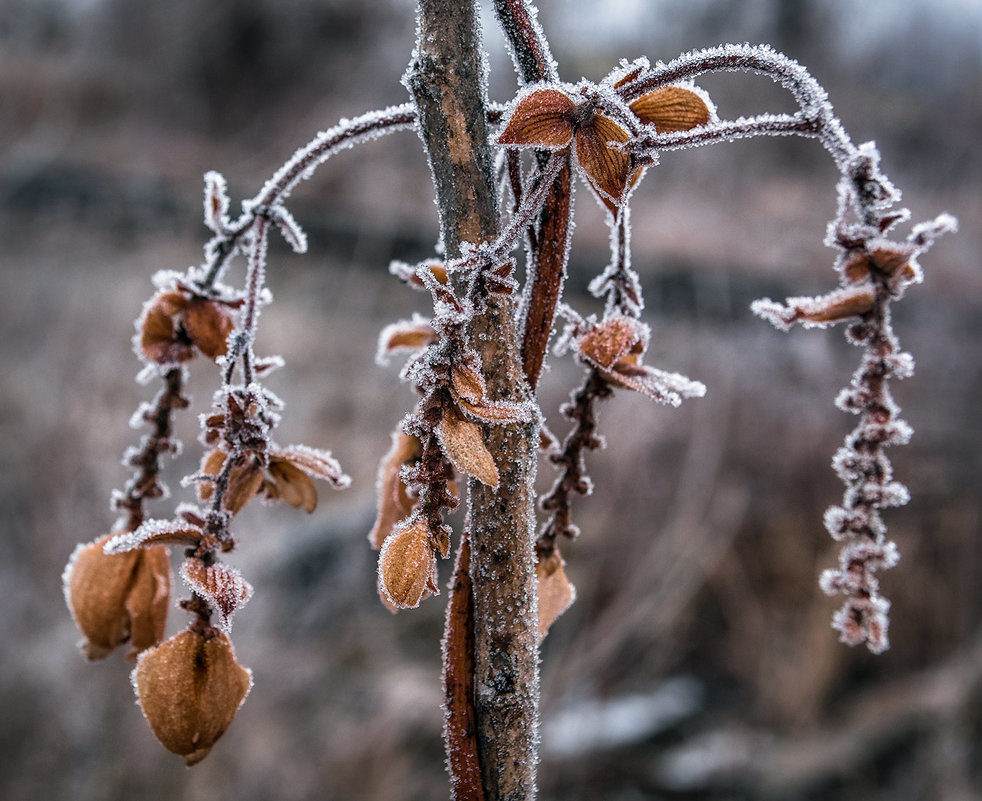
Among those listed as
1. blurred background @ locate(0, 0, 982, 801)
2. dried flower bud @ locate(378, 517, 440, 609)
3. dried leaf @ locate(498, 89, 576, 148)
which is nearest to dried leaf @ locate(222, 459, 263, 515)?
dried flower bud @ locate(378, 517, 440, 609)

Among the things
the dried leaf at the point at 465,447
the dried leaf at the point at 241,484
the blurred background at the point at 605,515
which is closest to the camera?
the dried leaf at the point at 465,447

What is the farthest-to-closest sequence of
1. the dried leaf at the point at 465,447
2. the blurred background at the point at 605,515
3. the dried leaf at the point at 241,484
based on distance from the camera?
the blurred background at the point at 605,515, the dried leaf at the point at 241,484, the dried leaf at the point at 465,447

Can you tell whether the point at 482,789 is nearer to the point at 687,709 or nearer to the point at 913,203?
the point at 687,709

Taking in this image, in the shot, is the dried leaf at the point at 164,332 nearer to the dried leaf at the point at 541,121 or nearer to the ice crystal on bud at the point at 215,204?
the ice crystal on bud at the point at 215,204

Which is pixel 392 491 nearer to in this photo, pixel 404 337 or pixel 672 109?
pixel 404 337

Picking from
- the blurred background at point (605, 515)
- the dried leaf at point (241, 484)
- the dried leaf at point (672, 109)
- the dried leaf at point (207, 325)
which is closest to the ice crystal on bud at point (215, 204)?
the dried leaf at point (207, 325)

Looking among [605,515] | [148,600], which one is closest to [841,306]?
[148,600]
